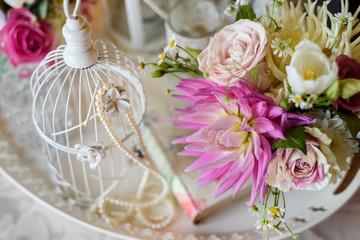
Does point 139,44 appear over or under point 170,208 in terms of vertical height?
over

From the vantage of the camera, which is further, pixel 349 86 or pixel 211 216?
pixel 211 216

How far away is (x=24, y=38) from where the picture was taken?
589 mm

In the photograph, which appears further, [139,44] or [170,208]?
[139,44]

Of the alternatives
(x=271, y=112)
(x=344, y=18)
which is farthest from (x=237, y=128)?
(x=344, y=18)

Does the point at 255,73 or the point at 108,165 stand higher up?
the point at 255,73

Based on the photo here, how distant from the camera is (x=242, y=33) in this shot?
448 millimetres

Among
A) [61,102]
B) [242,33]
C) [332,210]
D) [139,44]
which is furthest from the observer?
[139,44]

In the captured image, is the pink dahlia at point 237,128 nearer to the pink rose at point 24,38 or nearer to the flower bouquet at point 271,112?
the flower bouquet at point 271,112

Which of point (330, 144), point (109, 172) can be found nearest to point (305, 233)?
point (330, 144)

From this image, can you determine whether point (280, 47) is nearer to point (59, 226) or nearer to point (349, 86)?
point (349, 86)

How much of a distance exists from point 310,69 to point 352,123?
92 mm

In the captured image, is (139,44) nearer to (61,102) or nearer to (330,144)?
→ (61,102)

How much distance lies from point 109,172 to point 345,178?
0.31m

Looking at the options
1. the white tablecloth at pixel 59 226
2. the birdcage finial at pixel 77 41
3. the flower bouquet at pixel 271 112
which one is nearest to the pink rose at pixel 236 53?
the flower bouquet at pixel 271 112
